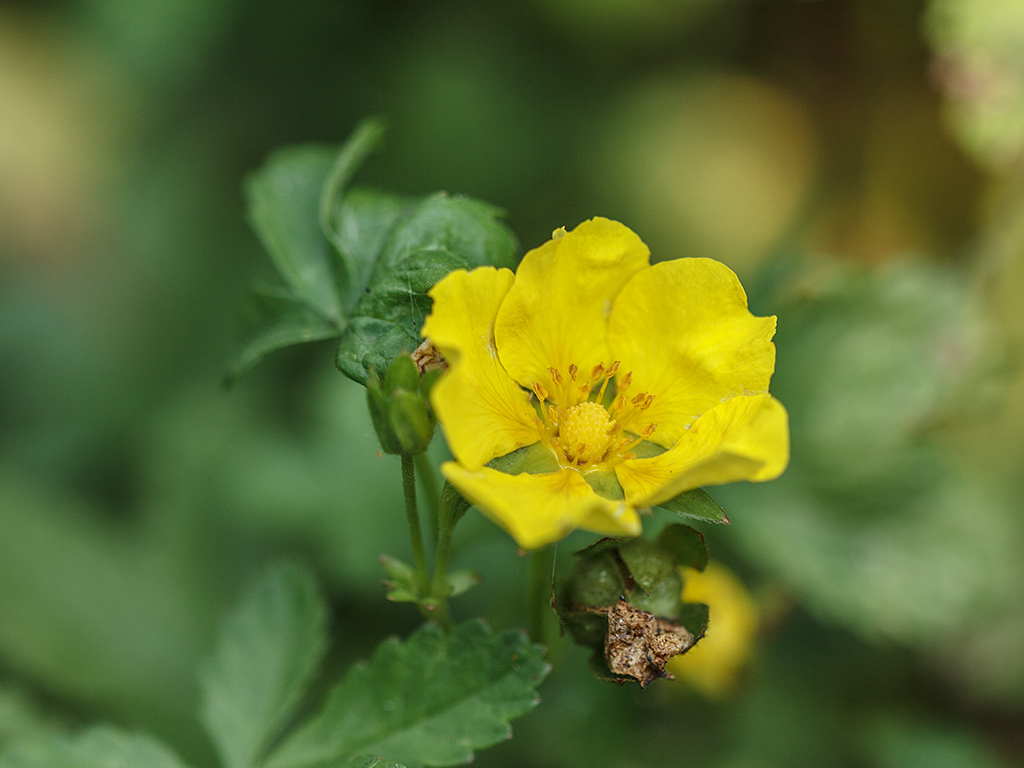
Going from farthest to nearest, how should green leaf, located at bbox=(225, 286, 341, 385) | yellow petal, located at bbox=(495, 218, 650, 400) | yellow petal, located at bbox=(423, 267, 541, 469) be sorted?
green leaf, located at bbox=(225, 286, 341, 385) < yellow petal, located at bbox=(495, 218, 650, 400) < yellow petal, located at bbox=(423, 267, 541, 469)

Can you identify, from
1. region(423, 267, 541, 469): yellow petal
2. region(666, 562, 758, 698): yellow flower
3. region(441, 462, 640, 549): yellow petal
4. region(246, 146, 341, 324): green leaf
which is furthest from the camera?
region(666, 562, 758, 698): yellow flower

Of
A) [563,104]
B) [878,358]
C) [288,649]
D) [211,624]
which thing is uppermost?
[563,104]

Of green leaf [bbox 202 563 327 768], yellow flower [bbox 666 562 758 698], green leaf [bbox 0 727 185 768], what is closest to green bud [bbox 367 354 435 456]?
green leaf [bbox 202 563 327 768]

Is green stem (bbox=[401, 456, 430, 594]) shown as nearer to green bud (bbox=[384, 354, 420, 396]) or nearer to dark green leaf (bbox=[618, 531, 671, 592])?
green bud (bbox=[384, 354, 420, 396])

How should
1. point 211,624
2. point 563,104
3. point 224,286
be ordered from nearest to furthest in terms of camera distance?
1. point 211,624
2. point 224,286
3. point 563,104

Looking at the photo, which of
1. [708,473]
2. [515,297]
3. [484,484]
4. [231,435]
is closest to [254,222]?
[515,297]

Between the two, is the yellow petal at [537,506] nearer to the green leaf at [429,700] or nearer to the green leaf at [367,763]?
the green leaf at [429,700]

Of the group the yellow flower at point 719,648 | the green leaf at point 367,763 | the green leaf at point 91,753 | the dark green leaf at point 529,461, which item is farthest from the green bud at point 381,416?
the yellow flower at point 719,648

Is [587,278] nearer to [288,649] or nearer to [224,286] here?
[288,649]
